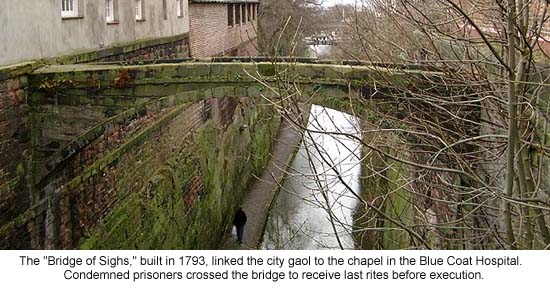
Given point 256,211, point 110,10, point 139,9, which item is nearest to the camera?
point 110,10

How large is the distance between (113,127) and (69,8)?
2156 mm

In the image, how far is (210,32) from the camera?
64.5ft

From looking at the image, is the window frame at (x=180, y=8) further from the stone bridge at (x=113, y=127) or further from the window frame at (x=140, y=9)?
the stone bridge at (x=113, y=127)

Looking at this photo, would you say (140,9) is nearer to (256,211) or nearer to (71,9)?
(71,9)

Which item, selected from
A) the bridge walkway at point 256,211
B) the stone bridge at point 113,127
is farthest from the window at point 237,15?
the stone bridge at point 113,127

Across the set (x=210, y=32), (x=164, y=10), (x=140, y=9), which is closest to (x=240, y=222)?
(x=164, y=10)

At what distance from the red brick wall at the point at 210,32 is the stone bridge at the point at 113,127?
196 inches

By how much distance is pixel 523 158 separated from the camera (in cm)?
520

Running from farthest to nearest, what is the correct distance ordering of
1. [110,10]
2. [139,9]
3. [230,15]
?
[230,15], [139,9], [110,10]

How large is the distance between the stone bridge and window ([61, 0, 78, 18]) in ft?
4.72

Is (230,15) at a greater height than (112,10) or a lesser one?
greater
